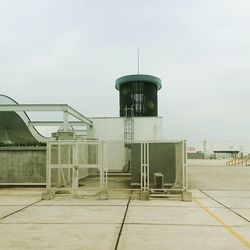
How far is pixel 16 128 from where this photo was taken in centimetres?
3947

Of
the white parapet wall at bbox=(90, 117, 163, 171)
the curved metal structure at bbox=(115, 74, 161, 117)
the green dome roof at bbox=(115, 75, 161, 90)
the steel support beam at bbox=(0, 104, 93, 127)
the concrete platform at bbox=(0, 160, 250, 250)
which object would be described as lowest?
the concrete platform at bbox=(0, 160, 250, 250)

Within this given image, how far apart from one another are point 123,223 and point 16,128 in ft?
101

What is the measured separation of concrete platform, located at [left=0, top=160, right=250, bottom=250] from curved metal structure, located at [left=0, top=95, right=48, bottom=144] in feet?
72.8

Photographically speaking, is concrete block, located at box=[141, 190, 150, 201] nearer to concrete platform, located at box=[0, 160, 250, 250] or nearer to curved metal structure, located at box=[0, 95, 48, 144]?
concrete platform, located at box=[0, 160, 250, 250]

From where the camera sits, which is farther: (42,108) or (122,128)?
(122,128)

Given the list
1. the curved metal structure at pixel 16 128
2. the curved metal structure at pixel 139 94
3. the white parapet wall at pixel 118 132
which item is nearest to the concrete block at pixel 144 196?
the white parapet wall at pixel 118 132

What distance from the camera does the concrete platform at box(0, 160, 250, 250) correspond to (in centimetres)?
800

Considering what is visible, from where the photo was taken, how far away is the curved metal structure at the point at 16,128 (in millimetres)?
37375

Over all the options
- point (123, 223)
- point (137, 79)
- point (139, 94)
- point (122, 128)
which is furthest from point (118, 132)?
point (123, 223)

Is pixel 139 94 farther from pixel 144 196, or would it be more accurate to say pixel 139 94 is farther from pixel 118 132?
pixel 144 196

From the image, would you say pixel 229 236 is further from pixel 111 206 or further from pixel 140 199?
pixel 140 199

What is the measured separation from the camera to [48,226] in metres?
9.86

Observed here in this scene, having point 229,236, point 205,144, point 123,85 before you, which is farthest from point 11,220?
point 205,144

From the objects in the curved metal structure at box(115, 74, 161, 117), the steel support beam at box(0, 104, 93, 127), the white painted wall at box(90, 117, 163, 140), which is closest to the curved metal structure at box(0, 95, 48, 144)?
the white painted wall at box(90, 117, 163, 140)
